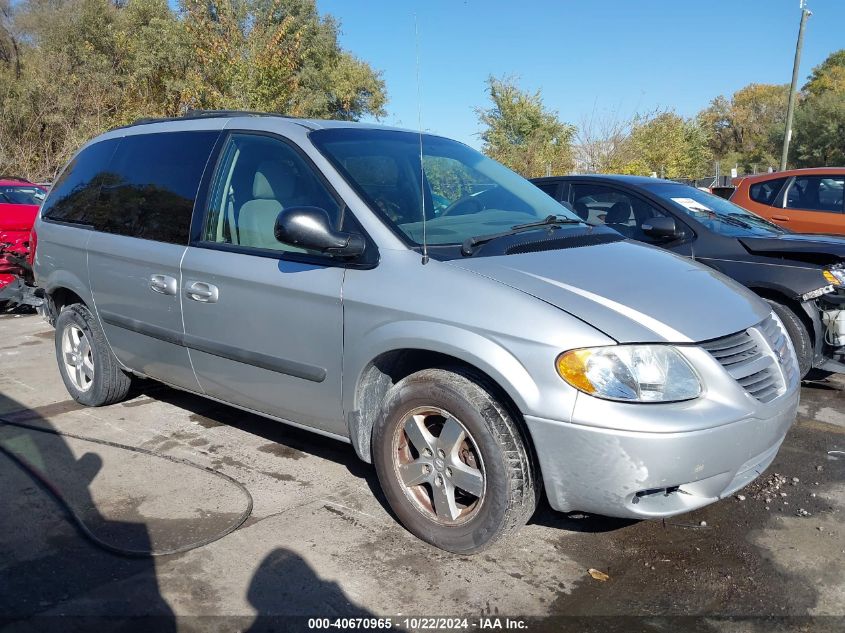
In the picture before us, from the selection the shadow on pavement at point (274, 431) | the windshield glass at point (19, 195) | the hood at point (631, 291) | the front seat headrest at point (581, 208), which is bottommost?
the shadow on pavement at point (274, 431)

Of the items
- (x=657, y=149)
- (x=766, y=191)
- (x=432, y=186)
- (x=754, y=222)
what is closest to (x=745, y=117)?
(x=657, y=149)

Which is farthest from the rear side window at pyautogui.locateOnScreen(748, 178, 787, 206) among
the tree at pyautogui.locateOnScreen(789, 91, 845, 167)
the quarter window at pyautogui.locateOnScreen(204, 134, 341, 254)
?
the tree at pyautogui.locateOnScreen(789, 91, 845, 167)

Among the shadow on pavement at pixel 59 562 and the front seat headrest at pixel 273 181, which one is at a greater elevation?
the front seat headrest at pixel 273 181

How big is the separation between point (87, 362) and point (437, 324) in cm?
329

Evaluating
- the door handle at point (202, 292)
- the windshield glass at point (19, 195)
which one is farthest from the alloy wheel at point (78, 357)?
the windshield glass at point (19, 195)

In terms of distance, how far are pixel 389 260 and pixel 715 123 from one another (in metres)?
65.0

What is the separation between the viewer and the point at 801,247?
5.47m

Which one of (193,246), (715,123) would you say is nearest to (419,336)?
(193,246)

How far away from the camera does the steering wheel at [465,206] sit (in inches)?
147

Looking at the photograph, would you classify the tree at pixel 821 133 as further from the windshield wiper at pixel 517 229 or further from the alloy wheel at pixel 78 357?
the alloy wheel at pixel 78 357

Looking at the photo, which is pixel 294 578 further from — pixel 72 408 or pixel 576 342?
pixel 72 408

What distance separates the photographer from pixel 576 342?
269 centimetres

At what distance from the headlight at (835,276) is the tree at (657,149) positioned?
56.3 ft

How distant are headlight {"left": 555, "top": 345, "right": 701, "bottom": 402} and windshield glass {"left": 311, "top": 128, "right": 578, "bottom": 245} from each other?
0.93 meters
